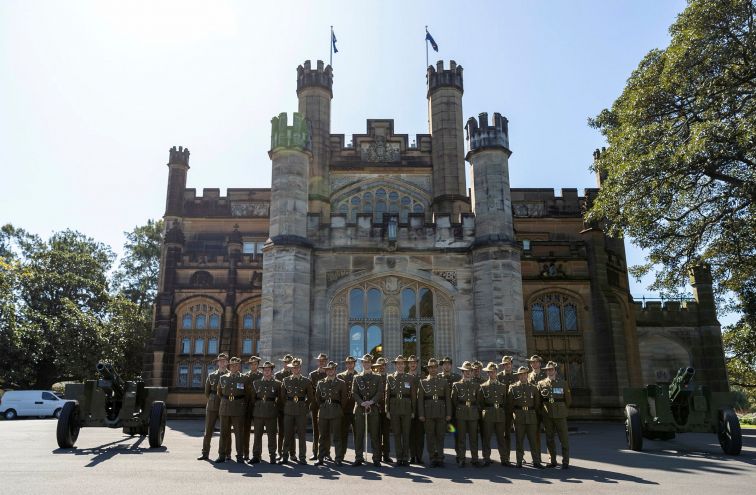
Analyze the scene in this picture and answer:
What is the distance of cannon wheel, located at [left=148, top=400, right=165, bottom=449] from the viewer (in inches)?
456

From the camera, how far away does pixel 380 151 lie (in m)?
25.7

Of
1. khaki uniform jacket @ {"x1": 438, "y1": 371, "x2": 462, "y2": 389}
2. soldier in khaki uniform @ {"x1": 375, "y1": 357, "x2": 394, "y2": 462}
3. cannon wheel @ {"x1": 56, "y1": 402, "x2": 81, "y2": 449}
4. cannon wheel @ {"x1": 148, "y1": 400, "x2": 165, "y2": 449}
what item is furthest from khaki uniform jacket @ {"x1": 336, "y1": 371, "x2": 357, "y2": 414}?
cannon wheel @ {"x1": 56, "y1": 402, "x2": 81, "y2": 449}

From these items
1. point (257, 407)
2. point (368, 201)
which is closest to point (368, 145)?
point (368, 201)

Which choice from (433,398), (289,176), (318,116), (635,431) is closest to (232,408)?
(433,398)

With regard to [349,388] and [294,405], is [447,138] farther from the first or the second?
[294,405]

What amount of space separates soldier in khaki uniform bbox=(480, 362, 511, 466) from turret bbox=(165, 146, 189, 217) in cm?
2102

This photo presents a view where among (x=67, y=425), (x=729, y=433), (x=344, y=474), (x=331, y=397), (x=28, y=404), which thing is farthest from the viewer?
(x=28, y=404)

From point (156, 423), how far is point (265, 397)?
3.01 metres

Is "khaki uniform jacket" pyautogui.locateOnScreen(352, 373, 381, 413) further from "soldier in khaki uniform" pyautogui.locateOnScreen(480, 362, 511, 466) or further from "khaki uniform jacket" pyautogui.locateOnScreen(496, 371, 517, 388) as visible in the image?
"khaki uniform jacket" pyautogui.locateOnScreen(496, 371, 517, 388)

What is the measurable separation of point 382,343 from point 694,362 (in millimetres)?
15432

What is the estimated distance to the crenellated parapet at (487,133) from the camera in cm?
1670

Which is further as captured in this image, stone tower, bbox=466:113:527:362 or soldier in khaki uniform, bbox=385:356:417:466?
stone tower, bbox=466:113:527:362

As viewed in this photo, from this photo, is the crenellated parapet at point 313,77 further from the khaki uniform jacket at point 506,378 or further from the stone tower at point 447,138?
the khaki uniform jacket at point 506,378

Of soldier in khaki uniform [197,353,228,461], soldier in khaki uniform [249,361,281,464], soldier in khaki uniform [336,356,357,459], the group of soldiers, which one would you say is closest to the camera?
the group of soldiers
